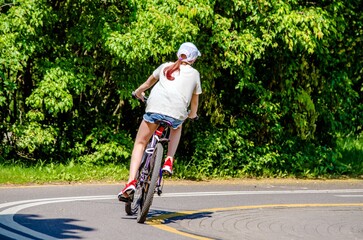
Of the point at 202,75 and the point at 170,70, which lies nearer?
the point at 170,70

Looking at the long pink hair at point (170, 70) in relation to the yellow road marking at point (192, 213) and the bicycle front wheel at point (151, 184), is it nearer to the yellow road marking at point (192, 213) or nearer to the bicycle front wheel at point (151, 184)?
the bicycle front wheel at point (151, 184)

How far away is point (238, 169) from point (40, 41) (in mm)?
4629

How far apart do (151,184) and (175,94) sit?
101cm

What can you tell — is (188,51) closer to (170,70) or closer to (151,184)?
(170,70)

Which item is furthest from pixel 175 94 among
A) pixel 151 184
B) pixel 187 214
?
pixel 187 214

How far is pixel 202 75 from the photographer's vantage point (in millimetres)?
16906

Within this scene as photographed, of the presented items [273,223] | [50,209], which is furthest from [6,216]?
[273,223]

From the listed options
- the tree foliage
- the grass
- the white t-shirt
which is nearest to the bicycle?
the white t-shirt

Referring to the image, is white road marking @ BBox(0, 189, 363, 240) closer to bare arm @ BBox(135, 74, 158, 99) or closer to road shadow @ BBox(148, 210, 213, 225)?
road shadow @ BBox(148, 210, 213, 225)

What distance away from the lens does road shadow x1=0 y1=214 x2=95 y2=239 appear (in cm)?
865

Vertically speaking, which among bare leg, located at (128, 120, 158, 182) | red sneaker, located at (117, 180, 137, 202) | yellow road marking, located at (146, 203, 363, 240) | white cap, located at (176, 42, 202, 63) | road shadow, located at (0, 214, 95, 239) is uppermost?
white cap, located at (176, 42, 202, 63)

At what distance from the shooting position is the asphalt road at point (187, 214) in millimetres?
9156

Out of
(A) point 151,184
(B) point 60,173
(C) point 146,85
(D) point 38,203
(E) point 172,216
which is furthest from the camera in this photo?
(B) point 60,173

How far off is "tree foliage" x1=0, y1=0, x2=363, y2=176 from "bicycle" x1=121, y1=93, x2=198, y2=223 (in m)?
5.76
